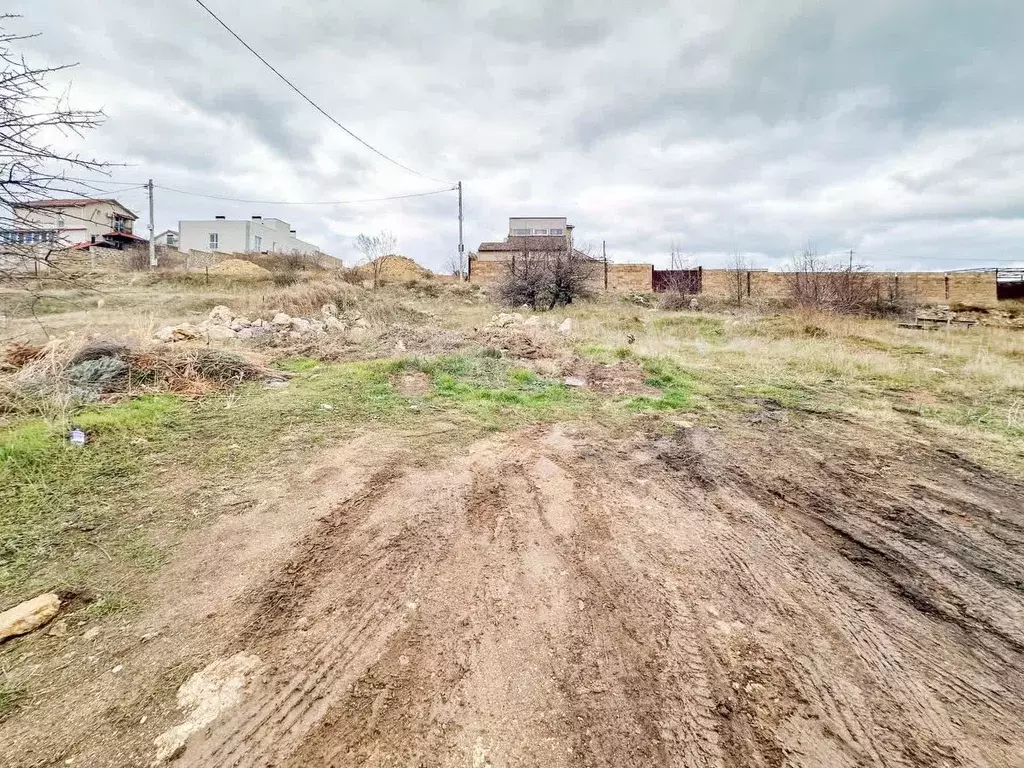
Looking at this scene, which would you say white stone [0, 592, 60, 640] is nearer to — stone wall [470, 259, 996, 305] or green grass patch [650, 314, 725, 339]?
green grass patch [650, 314, 725, 339]

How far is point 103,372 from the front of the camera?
17.5 feet

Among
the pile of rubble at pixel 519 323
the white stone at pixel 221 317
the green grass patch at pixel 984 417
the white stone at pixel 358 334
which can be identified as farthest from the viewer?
the pile of rubble at pixel 519 323

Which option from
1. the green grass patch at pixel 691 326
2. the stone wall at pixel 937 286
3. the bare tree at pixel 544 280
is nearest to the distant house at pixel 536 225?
the stone wall at pixel 937 286

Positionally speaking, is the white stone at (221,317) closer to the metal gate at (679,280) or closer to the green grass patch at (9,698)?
the green grass patch at (9,698)

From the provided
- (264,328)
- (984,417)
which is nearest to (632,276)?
(264,328)

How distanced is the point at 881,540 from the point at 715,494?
3.22 feet

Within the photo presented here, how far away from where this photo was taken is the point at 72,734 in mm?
1571

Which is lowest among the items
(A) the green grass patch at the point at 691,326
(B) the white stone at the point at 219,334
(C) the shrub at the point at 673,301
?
(B) the white stone at the point at 219,334

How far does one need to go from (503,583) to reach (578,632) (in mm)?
487

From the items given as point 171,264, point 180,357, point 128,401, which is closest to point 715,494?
point 128,401

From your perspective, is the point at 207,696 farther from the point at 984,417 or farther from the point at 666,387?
the point at 984,417

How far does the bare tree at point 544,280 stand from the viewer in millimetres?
18469

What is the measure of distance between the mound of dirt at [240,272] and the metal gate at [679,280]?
20184 mm

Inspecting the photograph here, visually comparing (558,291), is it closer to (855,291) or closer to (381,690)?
(855,291)
